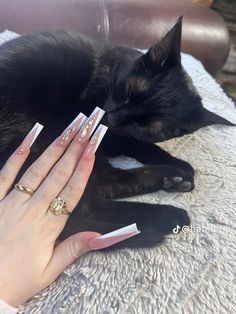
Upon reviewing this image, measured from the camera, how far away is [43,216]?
61 cm

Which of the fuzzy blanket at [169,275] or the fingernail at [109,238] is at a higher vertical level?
the fingernail at [109,238]

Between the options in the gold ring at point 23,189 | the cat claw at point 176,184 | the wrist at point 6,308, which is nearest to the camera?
the wrist at point 6,308

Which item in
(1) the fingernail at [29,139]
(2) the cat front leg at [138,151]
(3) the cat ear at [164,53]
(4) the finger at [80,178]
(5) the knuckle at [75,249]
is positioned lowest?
(2) the cat front leg at [138,151]

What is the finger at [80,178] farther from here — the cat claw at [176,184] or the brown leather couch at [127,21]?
the brown leather couch at [127,21]

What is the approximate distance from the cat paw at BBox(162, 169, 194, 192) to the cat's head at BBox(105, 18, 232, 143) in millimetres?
113

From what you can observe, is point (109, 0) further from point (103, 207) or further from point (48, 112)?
point (103, 207)

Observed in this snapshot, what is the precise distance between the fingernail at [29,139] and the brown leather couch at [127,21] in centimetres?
64

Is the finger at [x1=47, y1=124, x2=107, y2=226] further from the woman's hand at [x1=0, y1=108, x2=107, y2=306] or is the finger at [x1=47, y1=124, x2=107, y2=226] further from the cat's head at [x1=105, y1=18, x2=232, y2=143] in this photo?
the cat's head at [x1=105, y1=18, x2=232, y2=143]

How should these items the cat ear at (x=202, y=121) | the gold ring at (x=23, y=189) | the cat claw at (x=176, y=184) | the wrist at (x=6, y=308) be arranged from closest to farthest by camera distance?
the wrist at (x=6, y=308) < the gold ring at (x=23, y=189) < the cat claw at (x=176, y=184) < the cat ear at (x=202, y=121)

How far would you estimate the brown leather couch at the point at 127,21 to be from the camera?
1.21m

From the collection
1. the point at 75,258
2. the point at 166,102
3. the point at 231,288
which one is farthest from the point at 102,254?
the point at 166,102

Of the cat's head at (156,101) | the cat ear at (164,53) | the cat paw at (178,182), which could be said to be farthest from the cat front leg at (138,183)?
the cat ear at (164,53)

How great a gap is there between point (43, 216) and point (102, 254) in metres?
0.10

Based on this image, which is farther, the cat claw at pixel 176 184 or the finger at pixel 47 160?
the cat claw at pixel 176 184
